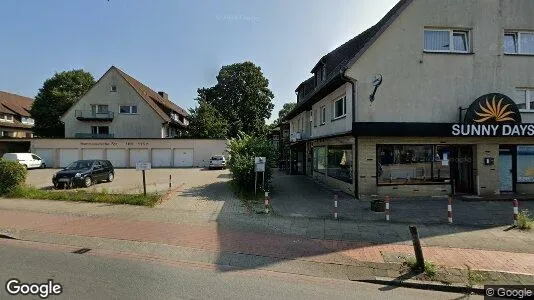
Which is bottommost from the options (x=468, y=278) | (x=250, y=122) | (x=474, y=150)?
(x=468, y=278)

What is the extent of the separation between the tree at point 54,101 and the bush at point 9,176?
3467 centimetres

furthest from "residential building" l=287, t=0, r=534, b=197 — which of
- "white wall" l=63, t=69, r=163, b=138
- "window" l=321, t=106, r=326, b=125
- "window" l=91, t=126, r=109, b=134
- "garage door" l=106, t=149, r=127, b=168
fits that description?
"window" l=91, t=126, r=109, b=134

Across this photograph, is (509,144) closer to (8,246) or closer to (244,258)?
(244,258)

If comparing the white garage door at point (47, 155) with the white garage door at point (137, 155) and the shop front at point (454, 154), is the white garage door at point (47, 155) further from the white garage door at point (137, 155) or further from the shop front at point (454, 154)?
the shop front at point (454, 154)

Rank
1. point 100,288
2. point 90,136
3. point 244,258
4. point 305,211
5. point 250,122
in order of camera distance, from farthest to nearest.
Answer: point 250,122
point 90,136
point 305,211
point 244,258
point 100,288

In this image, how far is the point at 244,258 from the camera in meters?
7.53

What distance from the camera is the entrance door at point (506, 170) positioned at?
15992 mm

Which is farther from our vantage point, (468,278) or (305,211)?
(305,211)

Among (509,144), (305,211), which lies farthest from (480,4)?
(305,211)

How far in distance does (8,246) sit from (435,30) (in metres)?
16.8

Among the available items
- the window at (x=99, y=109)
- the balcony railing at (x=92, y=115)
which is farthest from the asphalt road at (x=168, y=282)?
the window at (x=99, y=109)

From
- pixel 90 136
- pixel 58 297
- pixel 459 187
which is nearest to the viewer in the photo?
pixel 58 297

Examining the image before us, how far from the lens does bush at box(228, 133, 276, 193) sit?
16.4 metres

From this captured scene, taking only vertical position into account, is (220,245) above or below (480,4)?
below
